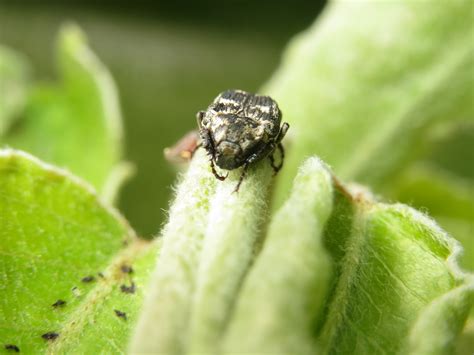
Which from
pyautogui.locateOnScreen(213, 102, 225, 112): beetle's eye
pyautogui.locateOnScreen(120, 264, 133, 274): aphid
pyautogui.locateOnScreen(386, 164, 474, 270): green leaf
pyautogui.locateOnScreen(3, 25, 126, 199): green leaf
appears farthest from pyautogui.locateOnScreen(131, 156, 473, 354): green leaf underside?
pyautogui.locateOnScreen(386, 164, 474, 270): green leaf

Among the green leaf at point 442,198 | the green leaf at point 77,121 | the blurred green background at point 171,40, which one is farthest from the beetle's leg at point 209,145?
the blurred green background at point 171,40

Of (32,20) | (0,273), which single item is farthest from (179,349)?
(32,20)

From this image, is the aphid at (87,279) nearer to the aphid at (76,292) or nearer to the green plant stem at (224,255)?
the aphid at (76,292)

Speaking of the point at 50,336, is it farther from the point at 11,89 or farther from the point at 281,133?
the point at 11,89

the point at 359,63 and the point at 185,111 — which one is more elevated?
the point at 185,111

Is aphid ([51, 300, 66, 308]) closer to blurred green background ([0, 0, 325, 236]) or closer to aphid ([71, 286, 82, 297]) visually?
aphid ([71, 286, 82, 297])

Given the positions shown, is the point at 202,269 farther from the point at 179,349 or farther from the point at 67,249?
the point at 67,249
